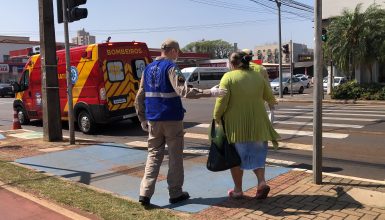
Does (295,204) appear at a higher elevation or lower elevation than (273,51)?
lower

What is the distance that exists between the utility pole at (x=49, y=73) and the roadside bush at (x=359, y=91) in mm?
17205

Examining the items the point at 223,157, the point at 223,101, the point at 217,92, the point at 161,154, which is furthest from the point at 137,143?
the point at 217,92

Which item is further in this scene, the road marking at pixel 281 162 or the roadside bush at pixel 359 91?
the roadside bush at pixel 359 91

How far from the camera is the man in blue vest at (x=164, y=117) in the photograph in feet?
17.5

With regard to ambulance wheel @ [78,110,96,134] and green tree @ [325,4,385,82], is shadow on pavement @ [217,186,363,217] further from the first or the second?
green tree @ [325,4,385,82]

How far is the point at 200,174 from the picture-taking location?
7.06 m

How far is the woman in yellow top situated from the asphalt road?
2.47 metres

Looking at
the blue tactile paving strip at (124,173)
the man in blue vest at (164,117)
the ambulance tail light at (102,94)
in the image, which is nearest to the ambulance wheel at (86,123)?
the ambulance tail light at (102,94)

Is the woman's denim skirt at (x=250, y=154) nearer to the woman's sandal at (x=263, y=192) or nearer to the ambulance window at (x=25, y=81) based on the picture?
the woman's sandal at (x=263, y=192)

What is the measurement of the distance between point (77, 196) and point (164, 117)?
1.64m

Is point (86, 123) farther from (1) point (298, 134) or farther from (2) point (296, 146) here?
(2) point (296, 146)

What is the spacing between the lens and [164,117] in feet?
17.5

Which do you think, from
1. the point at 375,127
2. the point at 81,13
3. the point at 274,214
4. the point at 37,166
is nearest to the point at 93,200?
the point at 274,214

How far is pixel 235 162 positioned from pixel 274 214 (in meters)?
0.73
